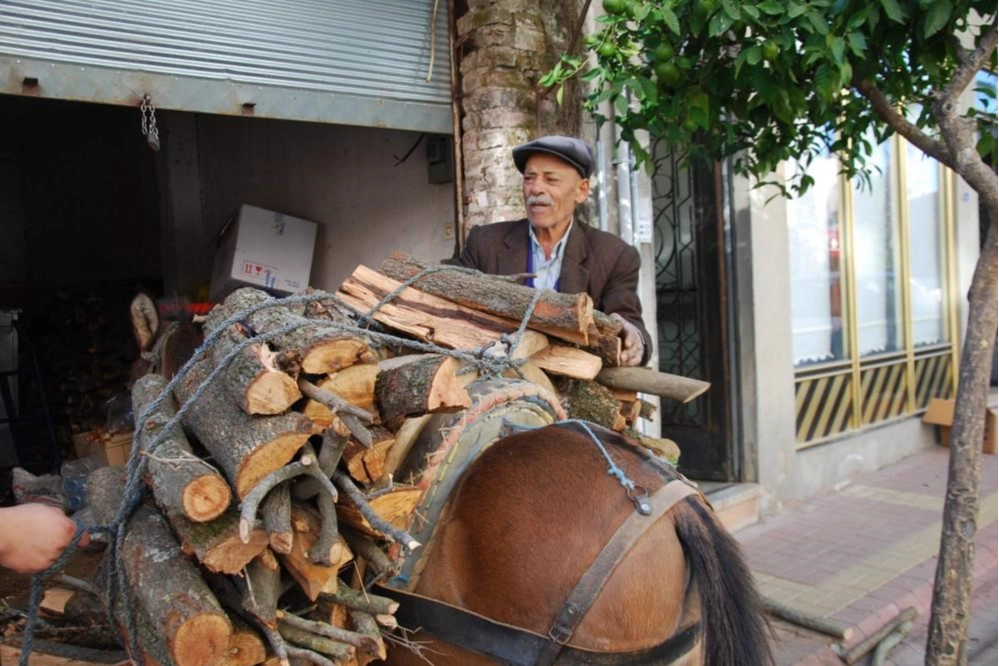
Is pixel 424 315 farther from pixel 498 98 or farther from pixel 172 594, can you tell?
pixel 498 98

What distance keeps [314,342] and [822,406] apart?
A: 577cm

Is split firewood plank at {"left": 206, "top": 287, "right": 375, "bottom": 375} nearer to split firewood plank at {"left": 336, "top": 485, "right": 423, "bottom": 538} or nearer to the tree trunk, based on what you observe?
split firewood plank at {"left": 336, "top": 485, "right": 423, "bottom": 538}

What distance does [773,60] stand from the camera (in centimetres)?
292

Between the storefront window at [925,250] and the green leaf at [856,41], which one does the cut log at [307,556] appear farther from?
the storefront window at [925,250]

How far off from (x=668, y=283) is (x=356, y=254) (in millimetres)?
2419

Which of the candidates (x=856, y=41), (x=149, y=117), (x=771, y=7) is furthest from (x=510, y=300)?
(x=149, y=117)

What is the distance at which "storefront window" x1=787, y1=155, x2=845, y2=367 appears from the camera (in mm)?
6527

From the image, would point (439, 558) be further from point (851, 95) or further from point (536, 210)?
point (851, 95)

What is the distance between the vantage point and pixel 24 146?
8.82 m

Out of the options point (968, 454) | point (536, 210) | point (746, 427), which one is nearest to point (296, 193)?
point (536, 210)

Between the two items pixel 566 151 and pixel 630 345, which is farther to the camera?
pixel 566 151

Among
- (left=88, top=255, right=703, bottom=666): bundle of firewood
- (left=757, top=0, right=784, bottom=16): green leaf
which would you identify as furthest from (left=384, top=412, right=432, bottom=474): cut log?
(left=757, top=0, right=784, bottom=16): green leaf

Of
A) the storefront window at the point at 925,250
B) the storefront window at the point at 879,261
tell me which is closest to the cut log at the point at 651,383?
the storefront window at the point at 879,261

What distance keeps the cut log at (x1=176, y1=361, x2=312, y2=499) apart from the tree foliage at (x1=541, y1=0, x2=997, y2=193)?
197 centimetres
